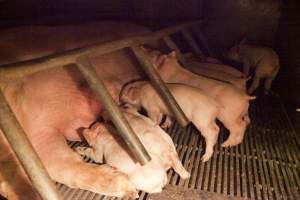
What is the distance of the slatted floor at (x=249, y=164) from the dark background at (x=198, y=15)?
48.4 inches

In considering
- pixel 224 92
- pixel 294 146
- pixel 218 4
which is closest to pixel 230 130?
pixel 224 92

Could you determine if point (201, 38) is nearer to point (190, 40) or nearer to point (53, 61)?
point (190, 40)

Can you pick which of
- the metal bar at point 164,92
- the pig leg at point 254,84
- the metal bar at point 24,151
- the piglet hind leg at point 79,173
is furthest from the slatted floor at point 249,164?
the pig leg at point 254,84

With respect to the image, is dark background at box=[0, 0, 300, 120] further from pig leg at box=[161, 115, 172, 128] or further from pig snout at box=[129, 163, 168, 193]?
pig snout at box=[129, 163, 168, 193]

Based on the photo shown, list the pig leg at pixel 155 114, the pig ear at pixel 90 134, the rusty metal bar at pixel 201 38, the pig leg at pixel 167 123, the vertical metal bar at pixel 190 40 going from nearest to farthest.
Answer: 1. the pig ear at pixel 90 134
2. the pig leg at pixel 155 114
3. the pig leg at pixel 167 123
4. the vertical metal bar at pixel 190 40
5. the rusty metal bar at pixel 201 38

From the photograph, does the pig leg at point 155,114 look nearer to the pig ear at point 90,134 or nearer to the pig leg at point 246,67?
the pig ear at point 90,134

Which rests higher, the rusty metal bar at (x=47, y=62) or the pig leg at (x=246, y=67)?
the rusty metal bar at (x=47, y=62)

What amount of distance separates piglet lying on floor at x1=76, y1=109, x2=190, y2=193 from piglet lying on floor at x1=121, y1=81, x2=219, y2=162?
0.38m

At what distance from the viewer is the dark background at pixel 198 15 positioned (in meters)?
4.13

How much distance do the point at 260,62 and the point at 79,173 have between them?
2.83 metres

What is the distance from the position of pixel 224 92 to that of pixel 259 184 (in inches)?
34.6

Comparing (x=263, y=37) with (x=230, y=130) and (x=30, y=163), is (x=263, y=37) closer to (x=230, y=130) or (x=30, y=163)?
(x=230, y=130)

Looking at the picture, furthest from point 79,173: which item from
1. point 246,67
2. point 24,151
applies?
point 246,67

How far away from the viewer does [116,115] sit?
1947 mm
